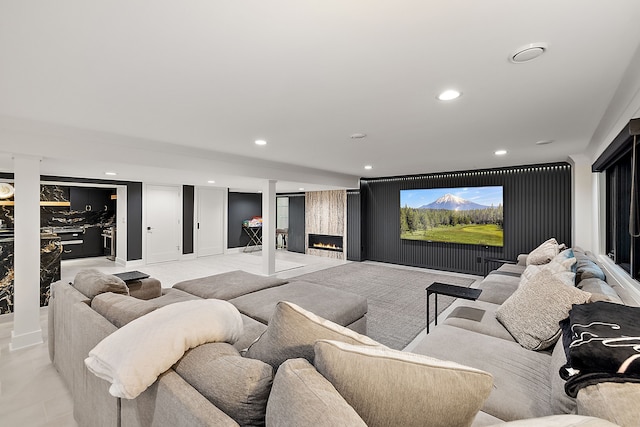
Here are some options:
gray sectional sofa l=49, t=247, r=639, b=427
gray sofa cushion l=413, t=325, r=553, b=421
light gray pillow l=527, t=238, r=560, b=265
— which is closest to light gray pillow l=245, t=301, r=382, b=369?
gray sectional sofa l=49, t=247, r=639, b=427

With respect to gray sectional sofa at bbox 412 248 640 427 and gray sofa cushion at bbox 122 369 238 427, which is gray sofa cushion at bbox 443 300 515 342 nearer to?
gray sectional sofa at bbox 412 248 640 427

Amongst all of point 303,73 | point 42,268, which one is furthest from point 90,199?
point 303,73

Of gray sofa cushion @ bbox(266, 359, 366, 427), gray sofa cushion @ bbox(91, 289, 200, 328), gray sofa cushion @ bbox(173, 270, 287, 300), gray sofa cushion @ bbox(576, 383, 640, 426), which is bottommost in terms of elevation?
gray sofa cushion @ bbox(173, 270, 287, 300)

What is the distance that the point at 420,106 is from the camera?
7.98 feet

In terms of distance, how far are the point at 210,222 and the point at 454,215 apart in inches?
256

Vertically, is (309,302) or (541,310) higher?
(541,310)

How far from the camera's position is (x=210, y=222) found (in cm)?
845

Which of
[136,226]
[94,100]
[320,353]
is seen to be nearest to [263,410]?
[320,353]

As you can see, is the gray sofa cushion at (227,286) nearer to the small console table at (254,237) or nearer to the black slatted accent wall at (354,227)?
the black slatted accent wall at (354,227)

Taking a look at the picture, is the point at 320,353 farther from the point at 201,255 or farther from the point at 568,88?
the point at 201,255

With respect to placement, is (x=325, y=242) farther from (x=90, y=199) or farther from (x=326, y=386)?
(x=326, y=386)

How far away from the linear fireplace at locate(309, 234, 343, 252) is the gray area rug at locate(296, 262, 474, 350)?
3.91 ft

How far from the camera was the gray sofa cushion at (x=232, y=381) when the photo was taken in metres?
0.93

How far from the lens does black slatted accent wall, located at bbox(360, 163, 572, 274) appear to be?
5.27 metres
